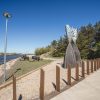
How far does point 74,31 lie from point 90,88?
1319cm

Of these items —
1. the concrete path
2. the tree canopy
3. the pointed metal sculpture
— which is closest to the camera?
the concrete path

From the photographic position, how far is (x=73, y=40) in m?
22.8

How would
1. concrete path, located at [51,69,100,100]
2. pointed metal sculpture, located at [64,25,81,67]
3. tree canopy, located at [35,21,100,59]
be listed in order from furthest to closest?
tree canopy, located at [35,21,100,59], pointed metal sculpture, located at [64,25,81,67], concrete path, located at [51,69,100,100]

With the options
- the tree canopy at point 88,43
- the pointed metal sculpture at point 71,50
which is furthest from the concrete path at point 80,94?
the tree canopy at point 88,43

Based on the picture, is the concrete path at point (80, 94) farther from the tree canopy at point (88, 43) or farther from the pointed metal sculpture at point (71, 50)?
the tree canopy at point (88, 43)

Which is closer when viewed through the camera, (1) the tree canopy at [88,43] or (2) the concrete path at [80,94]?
(2) the concrete path at [80,94]

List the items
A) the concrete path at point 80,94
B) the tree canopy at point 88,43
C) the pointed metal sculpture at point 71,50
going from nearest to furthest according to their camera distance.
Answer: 1. the concrete path at point 80,94
2. the pointed metal sculpture at point 71,50
3. the tree canopy at point 88,43

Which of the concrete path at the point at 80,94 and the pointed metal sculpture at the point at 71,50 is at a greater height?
the pointed metal sculpture at the point at 71,50

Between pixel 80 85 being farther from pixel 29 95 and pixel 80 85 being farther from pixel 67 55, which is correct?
pixel 67 55

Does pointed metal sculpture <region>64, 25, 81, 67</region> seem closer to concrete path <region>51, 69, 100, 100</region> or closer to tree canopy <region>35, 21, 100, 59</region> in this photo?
concrete path <region>51, 69, 100, 100</region>

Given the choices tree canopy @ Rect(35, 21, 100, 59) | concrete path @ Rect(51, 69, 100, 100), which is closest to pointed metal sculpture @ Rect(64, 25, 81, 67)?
concrete path @ Rect(51, 69, 100, 100)

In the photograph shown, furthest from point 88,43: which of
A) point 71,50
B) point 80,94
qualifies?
point 80,94

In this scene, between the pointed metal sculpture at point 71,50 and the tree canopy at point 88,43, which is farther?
the tree canopy at point 88,43

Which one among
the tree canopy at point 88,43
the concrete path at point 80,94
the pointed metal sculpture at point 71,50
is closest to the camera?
the concrete path at point 80,94
